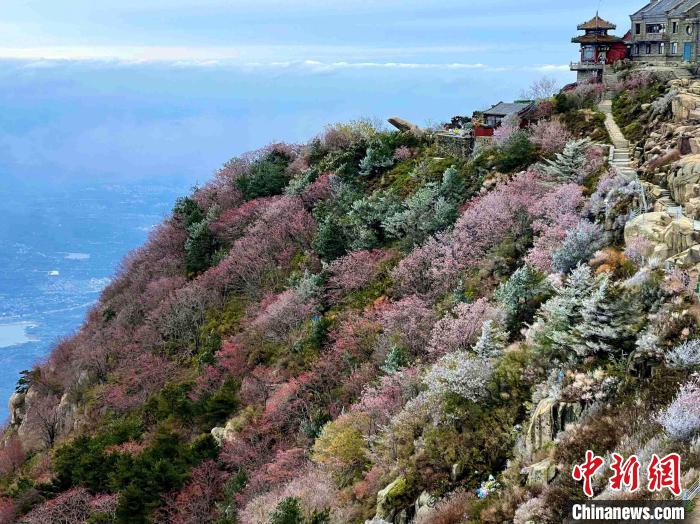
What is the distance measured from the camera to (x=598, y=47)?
5509 centimetres

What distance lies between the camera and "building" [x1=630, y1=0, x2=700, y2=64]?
4975 cm

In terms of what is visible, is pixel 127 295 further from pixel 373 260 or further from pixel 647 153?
pixel 647 153

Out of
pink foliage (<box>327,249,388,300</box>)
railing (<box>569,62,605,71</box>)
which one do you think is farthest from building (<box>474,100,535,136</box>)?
pink foliage (<box>327,249,388,300</box>)

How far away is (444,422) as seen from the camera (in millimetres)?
19844

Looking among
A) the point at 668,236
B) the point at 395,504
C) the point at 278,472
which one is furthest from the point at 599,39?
the point at 395,504

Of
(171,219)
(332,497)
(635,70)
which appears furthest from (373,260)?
(171,219)

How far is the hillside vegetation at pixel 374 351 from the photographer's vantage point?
679 inches

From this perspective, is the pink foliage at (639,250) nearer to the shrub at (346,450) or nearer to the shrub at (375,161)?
the shrub at (346,450)

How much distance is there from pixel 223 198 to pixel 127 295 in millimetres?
12400

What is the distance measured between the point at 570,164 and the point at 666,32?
74.4 ft

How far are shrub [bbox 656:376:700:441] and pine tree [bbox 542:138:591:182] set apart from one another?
22.2 meters

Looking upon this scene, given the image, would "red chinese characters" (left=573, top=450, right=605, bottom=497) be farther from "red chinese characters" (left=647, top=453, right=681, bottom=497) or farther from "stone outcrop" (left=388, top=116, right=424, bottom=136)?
"stone outcrop" (left=388, top=116, right=424, bottom=136)

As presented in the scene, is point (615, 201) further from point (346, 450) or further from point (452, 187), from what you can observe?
point (452, 187)

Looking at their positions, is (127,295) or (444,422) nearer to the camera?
(444,422)
